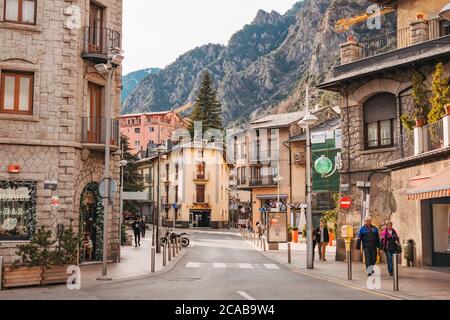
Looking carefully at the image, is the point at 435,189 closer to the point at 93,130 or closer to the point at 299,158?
the point at 93,130

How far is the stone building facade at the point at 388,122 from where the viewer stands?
23.2 m

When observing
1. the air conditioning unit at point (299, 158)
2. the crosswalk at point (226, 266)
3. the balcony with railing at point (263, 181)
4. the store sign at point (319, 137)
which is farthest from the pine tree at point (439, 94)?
the balcony with railing at point (263, 181)

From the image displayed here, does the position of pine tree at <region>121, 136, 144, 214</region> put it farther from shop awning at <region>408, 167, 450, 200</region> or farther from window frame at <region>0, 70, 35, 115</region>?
shop awning at <region>408, 167, 450, 200</region>

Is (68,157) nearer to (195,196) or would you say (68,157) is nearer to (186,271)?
(186,271)

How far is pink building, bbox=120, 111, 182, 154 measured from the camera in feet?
437

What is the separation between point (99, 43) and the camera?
82.3 feet

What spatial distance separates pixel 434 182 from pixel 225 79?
179 metres

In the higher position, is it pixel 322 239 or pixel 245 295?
pixel 322 239

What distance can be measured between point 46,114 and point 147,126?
112 metres

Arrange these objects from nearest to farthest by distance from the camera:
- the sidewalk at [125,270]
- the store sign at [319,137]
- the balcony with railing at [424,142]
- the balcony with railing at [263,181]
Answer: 1. the sidewalk at [125,270]
2. the balcony with railing at [424,142]
3. the store sign at [319,137]
4. the balcony with railing at [263,181]

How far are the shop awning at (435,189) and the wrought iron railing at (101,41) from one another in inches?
531

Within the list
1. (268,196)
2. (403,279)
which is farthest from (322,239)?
(268,196)

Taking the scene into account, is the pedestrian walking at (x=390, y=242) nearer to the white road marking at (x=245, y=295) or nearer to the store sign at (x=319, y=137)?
the white road marking at (x=245, y=295)

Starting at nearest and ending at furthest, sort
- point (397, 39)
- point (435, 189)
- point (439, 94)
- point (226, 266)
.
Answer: point (435, 189), point (439, 94), point (226, 266), point (397, 39)
